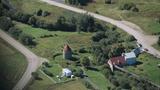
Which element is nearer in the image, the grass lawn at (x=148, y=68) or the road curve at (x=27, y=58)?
the road curve at (x=27, y=58)

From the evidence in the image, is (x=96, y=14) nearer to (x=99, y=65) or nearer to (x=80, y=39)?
(x=80, y=39)

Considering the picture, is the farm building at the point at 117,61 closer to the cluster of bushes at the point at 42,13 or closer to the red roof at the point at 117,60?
the red roof at the point at 117,60

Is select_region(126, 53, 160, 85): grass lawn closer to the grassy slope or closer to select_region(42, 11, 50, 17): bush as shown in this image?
the grassy slope

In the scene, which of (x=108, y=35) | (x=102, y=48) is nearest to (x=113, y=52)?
(x=102, y=48)

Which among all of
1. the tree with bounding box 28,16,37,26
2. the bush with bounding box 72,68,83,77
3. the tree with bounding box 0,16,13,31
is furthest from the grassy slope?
the bush with bounding box 72,68,83,77

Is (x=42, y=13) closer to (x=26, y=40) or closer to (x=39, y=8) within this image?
(x=39, y=8)

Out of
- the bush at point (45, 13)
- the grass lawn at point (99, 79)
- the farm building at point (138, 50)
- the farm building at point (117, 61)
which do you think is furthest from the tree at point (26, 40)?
the farm building at point (138, 50)

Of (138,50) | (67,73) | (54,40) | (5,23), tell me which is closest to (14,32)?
(5,23)
